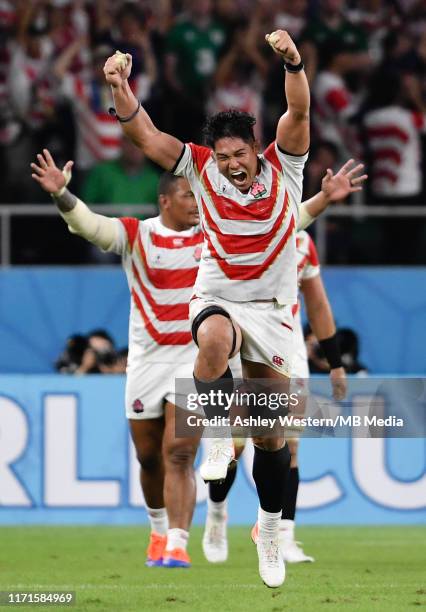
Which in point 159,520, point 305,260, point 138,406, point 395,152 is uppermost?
point 395,152

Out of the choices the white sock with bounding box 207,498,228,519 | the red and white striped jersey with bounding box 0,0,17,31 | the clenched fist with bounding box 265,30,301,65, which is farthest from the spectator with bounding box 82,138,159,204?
the clenched fist with bounding box 265,30,301,65

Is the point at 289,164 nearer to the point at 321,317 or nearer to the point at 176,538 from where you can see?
the point at 321,317

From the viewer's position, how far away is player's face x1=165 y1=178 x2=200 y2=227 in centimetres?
989

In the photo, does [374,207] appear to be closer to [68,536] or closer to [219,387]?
[68,536]

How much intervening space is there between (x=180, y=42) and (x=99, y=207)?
7.74 feet

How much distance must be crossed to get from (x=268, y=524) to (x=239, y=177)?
1.89 m

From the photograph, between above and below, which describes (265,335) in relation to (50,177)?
below

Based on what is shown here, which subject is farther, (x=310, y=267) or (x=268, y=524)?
(x=310, y=267)

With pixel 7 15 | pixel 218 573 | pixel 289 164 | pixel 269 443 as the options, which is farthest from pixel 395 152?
pixel 269 443

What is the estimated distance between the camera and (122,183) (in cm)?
1463

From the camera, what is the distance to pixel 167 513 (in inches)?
383

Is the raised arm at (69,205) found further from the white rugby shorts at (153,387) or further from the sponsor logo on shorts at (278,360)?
the sponsor logo on shorts at (278,360)

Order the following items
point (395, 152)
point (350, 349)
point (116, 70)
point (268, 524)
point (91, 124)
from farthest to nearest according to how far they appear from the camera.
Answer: point (395, 152) → point (91, 124) → point (350, 349) → point (268, 524) → point (116, 70)

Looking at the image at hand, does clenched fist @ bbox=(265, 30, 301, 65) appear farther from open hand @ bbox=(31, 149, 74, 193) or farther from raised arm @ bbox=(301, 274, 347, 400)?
raised arm @ bbox=(301, 274, 347, 400)
